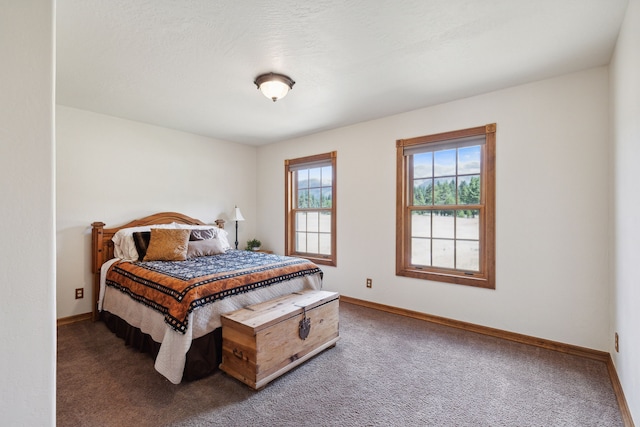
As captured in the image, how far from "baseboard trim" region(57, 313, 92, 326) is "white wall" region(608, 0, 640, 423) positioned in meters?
4.65

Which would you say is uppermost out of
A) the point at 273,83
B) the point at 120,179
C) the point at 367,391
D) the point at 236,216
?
the point at 273,83

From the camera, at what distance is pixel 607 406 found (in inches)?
73.6

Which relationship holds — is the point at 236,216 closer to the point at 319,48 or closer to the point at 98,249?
the point at 98,249

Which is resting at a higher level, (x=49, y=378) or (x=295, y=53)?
(x=295, y=53)

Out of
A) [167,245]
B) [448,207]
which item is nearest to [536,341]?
[448,207]

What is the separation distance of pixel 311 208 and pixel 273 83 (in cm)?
231

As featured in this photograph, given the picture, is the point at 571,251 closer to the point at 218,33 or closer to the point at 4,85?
the point at 218,33

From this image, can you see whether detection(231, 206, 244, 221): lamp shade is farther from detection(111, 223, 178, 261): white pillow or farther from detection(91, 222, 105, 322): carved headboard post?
detection(91, 222, 105, 322): carved headboard post

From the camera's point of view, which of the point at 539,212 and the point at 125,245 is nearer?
the point at 539,212

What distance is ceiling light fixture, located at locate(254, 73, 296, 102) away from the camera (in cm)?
252

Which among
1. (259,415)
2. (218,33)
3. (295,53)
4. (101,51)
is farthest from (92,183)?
(259,415)

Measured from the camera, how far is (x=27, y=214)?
1.03 meters

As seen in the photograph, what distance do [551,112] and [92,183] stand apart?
4736 millimetres

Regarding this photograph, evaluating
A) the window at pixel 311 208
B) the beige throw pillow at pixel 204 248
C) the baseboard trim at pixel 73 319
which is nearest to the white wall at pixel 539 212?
the window at pixel 311 208
